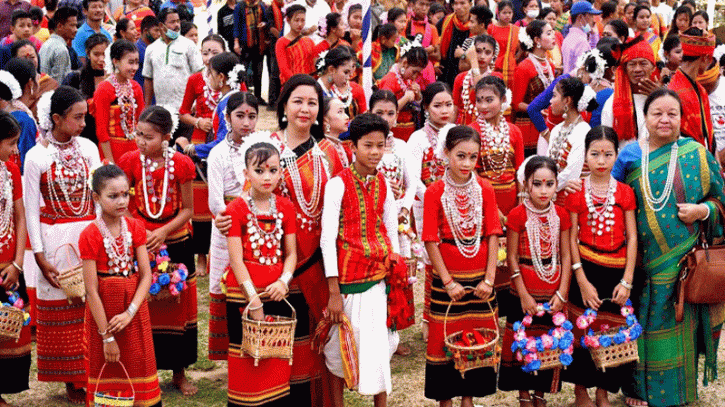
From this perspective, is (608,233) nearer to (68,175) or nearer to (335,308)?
(335,308)

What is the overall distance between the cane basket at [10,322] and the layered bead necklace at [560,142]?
3582 millimetres

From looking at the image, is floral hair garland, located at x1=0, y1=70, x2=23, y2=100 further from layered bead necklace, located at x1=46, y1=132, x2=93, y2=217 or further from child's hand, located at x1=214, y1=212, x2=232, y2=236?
child's hand, located at x1=214, y1=212, x2=232, y2=236

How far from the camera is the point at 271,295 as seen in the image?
456 cm

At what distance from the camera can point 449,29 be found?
37.8 ft

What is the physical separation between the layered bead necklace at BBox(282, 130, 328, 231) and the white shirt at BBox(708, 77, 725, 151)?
3737 millimetres

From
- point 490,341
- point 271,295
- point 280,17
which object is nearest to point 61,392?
point 271,295

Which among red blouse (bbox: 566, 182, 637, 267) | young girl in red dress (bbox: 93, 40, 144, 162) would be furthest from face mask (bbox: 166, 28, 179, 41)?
red blouse (bbox: 566, 182, 637, 267)

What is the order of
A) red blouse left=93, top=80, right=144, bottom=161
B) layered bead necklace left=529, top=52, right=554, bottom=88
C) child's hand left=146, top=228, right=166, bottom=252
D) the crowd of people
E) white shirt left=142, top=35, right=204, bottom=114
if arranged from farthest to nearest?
white shirt left=142, top=35, right=204, bottom=114 < layered bead necklace left=529, top=52, right=554, bottom=88 < red blouse left=93, top=80, right=144, bottom=161 < child's hand left=146, top=228, right=166, bottom=252 < the crowd of people

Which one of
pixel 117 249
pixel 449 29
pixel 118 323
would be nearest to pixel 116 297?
pixel 118 323

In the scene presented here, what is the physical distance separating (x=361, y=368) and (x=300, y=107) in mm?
1446

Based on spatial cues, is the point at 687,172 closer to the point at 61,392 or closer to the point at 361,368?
the point at 361,368

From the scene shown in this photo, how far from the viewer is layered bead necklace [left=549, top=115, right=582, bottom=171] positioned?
6152 millimetres

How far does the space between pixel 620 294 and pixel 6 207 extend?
11.5 feet

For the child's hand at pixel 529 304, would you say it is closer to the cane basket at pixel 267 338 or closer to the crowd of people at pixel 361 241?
the crowd of people at pixel 361 241
